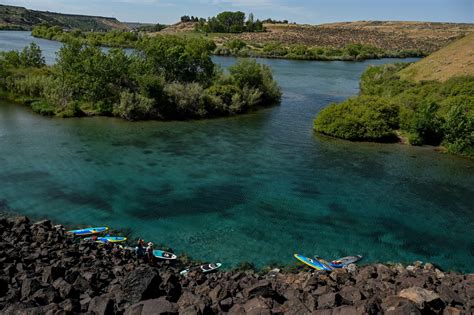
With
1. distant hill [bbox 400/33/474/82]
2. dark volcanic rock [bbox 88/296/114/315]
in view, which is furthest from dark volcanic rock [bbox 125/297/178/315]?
distant hill [bbox 400/33/474/82]

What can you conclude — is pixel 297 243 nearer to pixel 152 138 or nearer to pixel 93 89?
pixel 152 138

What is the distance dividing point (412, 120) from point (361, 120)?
300 inches

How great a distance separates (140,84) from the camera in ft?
213

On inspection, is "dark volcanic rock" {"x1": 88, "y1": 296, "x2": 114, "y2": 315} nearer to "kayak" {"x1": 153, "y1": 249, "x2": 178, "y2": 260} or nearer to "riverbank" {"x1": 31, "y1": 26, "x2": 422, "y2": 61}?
"kayak" {"x1": 153, "y1": 249, "x2": 178, "y2": 260}

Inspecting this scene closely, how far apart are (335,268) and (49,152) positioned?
118ft

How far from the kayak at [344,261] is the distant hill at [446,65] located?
64.6 metres

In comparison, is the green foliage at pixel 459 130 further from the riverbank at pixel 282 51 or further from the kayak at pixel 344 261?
the riverbank at pixel 282 51

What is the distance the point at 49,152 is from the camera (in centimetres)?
4728

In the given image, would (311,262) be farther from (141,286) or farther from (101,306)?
(101,306)

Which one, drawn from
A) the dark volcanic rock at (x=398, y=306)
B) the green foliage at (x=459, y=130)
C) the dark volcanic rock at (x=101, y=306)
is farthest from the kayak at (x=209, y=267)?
the green foliage at (x=459, y=130)

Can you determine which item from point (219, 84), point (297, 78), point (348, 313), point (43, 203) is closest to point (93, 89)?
point (219, 84)

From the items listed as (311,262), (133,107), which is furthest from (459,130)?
(133,107)

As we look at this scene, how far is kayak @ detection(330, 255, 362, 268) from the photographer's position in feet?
89.1

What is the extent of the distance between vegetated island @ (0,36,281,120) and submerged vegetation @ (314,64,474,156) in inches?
793
